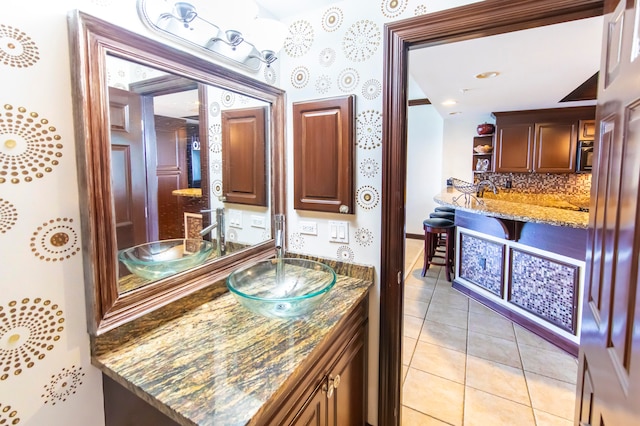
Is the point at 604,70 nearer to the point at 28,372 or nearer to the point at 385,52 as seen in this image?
the point at 385,52

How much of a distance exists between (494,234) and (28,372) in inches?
140

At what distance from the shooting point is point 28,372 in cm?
84

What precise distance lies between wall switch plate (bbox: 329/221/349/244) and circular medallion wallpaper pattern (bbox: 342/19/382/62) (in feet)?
2.77

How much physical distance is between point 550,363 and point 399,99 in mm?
2445

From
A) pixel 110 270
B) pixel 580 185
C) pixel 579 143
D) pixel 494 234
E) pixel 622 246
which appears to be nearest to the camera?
pixel 622 246

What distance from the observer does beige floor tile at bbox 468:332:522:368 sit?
8.01ft

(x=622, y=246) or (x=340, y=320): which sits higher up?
(x=622, y=246)

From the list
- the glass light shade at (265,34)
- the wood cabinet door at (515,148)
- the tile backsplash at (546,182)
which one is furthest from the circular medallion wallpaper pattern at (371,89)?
the tile backsplash at (546,182)

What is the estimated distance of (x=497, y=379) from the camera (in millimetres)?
2211

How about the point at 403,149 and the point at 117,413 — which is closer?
the point at 117,413

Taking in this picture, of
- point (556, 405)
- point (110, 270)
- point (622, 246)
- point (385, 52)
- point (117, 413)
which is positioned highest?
point (385, 52)

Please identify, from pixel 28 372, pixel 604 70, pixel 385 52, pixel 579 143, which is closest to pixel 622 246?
pixel 604 70

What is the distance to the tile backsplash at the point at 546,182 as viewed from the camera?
5.24m

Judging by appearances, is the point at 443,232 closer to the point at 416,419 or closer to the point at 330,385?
the point at 416,419
